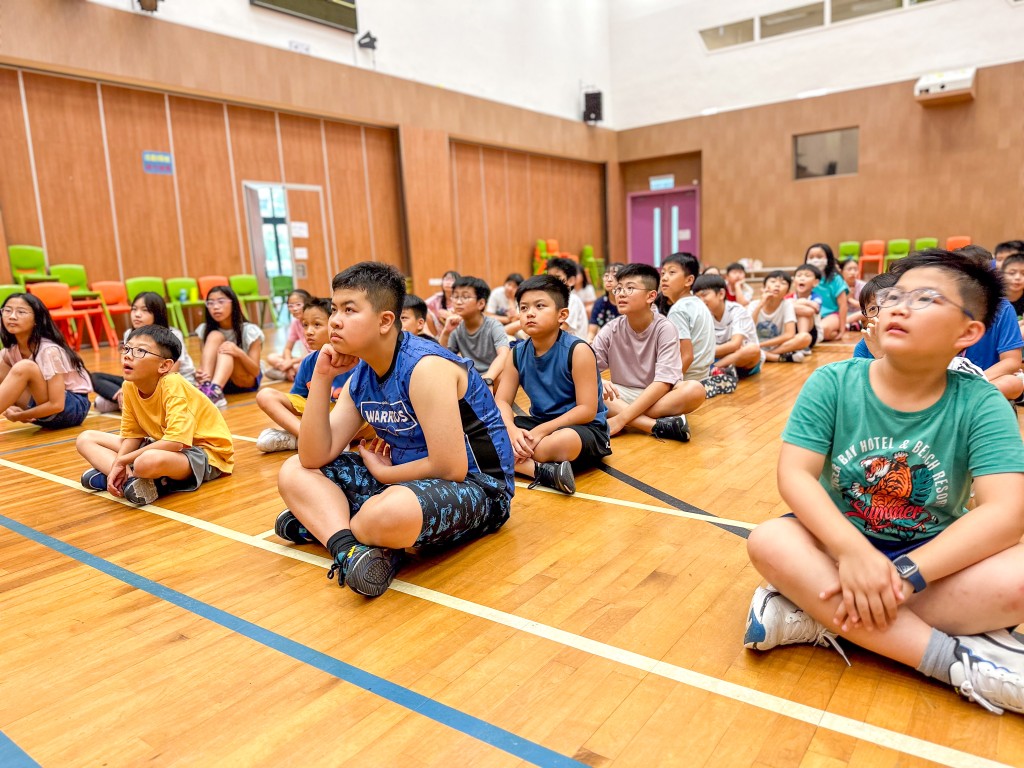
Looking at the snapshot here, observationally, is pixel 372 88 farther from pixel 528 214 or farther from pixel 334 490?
pixel 334 490

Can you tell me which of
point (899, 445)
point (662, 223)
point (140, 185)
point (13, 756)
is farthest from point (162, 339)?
point (662, 223)

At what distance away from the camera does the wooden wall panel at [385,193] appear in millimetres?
11461

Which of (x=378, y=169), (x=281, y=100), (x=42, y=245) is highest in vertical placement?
(x=281, y=100)

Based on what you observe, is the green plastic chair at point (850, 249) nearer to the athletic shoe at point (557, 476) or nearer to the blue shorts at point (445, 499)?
the athletic shoe at point (557, 476)

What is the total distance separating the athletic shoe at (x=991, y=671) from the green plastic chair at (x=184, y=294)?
904 cm

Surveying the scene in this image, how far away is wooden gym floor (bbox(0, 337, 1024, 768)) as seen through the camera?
1345mm

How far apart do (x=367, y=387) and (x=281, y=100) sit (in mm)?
8918

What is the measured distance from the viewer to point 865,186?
13.1 m

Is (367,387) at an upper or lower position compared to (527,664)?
upper

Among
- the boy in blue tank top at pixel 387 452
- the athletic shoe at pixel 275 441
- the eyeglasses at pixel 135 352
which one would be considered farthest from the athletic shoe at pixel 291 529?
the athletic shoe at pixel 275 441

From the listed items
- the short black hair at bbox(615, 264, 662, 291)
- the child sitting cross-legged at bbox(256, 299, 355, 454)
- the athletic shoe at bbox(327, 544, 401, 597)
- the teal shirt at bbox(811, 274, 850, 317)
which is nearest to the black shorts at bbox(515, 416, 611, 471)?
the short black hair at bbox(615, 264, 662, 291)

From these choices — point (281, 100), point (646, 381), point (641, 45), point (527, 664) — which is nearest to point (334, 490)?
point (527, 664)

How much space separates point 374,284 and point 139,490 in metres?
1.53

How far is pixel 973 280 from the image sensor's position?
4.75 feet
